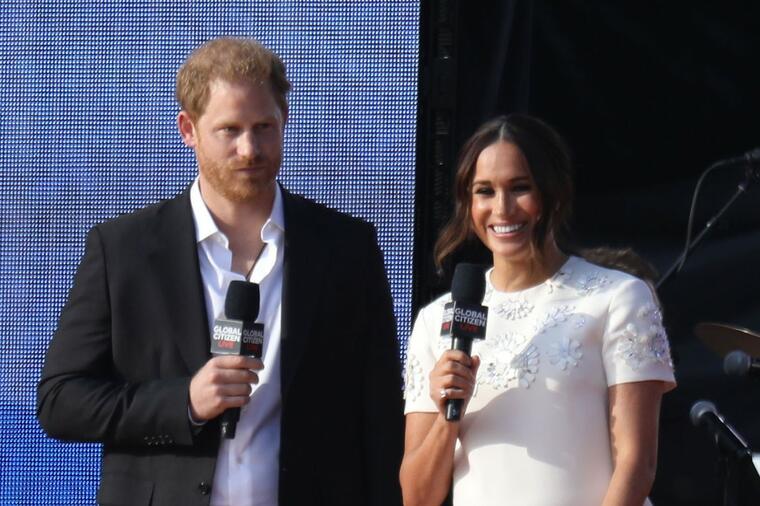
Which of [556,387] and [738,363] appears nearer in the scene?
[556,387]

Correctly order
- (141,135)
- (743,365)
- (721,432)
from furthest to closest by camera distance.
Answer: (141,135), (721,432), (743,365)

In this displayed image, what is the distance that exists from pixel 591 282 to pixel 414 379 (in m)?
0.45

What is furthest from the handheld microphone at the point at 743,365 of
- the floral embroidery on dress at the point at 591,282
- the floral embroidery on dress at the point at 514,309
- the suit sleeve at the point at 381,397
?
the suit sleeve at the point at 381,397

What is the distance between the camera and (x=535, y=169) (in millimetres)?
2875

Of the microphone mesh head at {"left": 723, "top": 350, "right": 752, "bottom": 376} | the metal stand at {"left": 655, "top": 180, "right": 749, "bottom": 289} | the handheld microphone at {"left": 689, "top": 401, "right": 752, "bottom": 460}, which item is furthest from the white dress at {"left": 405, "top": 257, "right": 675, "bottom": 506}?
the metal stand at {"left": 655, "top": 180, "right": 749, "bottom": 289}

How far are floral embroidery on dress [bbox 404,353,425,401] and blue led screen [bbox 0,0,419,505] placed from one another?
711 mm

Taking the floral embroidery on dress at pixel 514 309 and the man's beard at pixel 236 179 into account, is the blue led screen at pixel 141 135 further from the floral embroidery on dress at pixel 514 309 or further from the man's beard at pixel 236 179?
the man's beard at pixel 236 179

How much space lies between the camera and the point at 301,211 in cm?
280

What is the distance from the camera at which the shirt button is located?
2521 mm

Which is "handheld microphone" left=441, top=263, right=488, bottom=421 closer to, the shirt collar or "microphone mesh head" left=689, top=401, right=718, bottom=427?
the shirt collar

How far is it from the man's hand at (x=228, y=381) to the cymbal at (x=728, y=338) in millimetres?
1315

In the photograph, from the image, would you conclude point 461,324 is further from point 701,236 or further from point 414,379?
point 701,236

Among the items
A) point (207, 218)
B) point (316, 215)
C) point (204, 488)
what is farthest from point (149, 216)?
point (204, 488)

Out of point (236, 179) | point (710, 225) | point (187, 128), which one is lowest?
point (710, 225)
